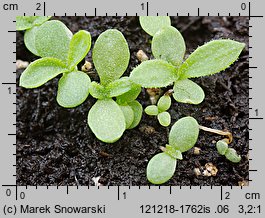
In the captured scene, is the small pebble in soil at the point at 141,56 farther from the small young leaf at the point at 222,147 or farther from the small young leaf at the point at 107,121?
the small young leaf at the point at 222,147

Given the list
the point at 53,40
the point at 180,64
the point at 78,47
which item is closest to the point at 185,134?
the point at 180,64

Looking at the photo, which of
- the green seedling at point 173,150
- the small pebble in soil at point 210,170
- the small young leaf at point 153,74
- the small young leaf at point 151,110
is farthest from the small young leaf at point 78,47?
the small pebble in soil at point 210,170

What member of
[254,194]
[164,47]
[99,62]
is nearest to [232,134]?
[254,194]

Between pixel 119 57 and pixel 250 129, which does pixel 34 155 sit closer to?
pixel 119 57

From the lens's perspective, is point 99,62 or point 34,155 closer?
point 99,62

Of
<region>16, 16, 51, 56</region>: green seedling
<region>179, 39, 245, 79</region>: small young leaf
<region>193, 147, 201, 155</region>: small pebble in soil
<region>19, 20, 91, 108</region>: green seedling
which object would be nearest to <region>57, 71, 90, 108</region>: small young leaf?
<region>19, 20, 91, 108</region>: green seedling

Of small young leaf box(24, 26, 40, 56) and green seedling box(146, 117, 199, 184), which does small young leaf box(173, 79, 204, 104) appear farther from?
small young leaf box(24, 26, 40, 56)
